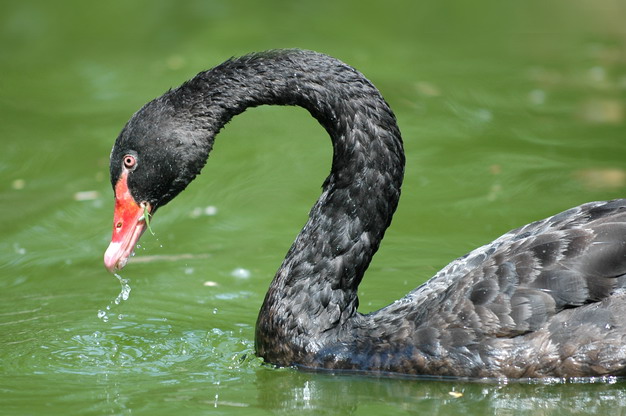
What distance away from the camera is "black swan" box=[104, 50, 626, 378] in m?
5.65

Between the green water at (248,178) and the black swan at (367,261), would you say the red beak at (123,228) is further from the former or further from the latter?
the green water at (248,178)

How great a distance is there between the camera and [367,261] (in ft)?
20.8

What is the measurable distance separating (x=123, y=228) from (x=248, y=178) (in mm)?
3241

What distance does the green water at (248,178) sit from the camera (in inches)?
226

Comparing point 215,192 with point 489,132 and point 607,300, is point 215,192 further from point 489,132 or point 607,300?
point 607,300

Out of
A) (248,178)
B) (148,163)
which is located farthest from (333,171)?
(248,178)

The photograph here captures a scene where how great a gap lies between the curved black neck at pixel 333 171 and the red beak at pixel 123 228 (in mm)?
531

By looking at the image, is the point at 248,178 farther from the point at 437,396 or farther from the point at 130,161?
the point at 437,396

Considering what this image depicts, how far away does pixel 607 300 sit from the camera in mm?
5637

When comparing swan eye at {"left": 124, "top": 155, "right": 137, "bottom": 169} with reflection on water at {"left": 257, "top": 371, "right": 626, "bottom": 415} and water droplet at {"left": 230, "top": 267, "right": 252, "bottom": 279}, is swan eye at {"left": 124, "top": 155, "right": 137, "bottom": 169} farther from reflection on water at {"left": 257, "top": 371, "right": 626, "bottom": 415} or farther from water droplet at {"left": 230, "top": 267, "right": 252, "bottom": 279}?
water droplet at {"left": 230, "top": 267, "right": 252, "bottom": 279}

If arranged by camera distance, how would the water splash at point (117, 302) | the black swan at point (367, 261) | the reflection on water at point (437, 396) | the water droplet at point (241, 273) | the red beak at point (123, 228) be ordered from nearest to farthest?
the reflection on water at point (437, 396) → the black swan at point (367, 261) → the red beak at point (123, 228) → the water splash at point (117, 302) → the water droplet at point (241, 273)

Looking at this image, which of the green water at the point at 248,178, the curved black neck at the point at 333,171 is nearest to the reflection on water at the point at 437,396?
the green water at the point at 248,178

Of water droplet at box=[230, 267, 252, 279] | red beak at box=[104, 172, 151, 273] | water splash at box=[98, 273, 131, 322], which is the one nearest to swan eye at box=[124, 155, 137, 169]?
red beak at box=[104, 172, 151, 273]

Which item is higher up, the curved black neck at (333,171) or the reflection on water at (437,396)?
the curved black neck at (333,171)
